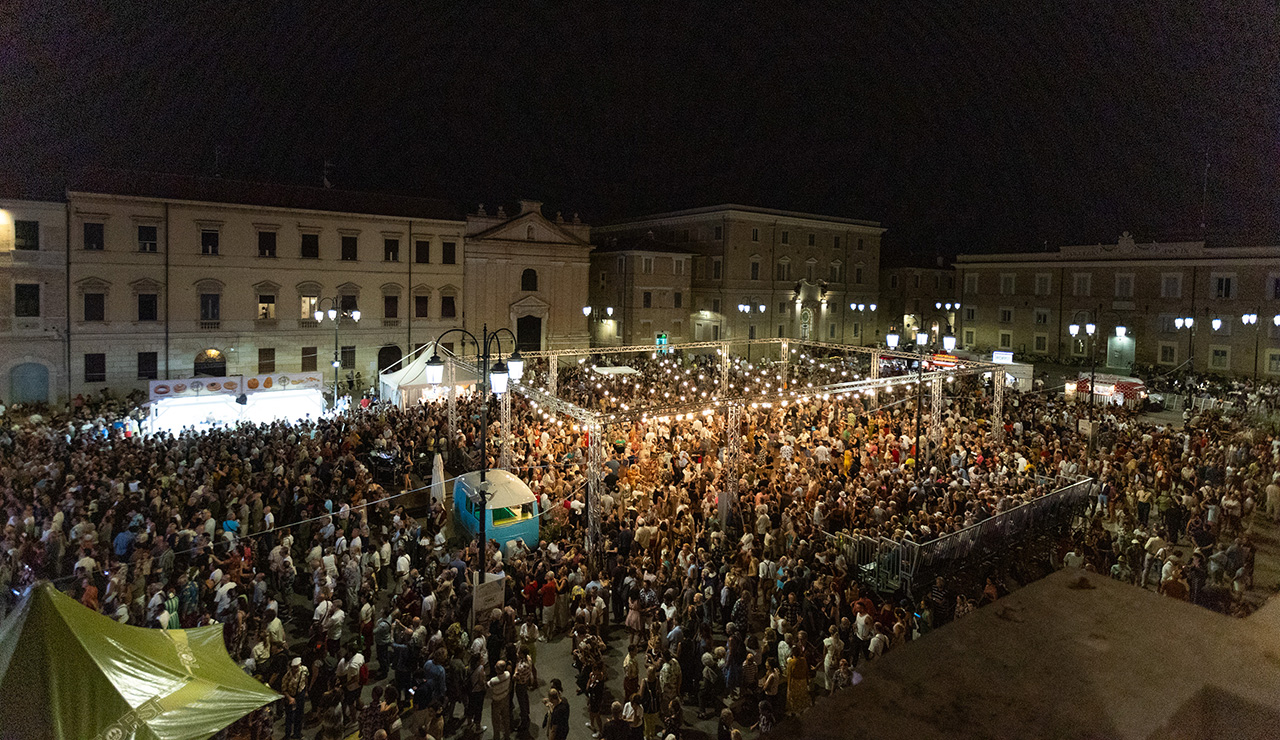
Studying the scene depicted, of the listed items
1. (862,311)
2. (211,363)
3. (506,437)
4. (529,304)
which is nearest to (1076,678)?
(506,437)

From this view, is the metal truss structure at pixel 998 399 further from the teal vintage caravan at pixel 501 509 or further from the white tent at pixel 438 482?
the white tent at pixel 438 482

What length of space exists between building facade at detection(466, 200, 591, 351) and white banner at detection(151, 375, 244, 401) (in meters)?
15.7

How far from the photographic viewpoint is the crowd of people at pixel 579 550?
29.1 ft

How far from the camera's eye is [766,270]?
157 ft

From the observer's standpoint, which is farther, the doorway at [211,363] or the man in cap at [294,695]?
the doorway at [211,363]

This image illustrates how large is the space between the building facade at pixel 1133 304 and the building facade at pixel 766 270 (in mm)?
8424

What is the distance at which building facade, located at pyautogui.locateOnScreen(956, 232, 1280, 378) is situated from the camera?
3712cm

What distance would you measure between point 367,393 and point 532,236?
13.5 metres

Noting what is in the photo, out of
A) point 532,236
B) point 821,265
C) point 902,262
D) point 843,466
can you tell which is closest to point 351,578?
point 843,466

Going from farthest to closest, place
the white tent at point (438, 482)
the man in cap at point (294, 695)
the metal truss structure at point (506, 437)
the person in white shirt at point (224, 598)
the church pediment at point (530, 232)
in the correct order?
the church pediment at point (530, 232)
the metal truss structure at point (506, 437)
the white tent at point (438, 482)
the person in white shirt at point (224, 598)
the man in cap at point (294, 695)

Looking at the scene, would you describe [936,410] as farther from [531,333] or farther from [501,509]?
[531,333]

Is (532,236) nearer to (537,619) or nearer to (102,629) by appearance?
(537,619)

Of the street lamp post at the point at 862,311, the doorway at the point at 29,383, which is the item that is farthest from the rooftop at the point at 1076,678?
the street lamp post at the point at 862,311

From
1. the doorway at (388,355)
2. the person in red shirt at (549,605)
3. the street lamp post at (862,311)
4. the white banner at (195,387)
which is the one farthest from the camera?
the street lamp post at (862,311)
